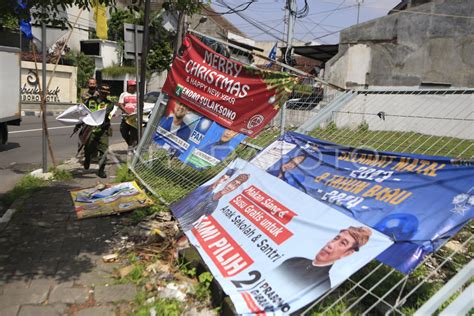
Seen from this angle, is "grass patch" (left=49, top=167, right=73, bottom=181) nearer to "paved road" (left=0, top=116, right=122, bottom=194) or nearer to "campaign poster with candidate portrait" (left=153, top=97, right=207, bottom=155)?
"paved road" (left=0, top=116, right=122, bottom=194)

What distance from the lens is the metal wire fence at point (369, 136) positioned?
3457mm

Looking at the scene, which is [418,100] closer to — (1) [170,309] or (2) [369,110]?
(2) [369,110]

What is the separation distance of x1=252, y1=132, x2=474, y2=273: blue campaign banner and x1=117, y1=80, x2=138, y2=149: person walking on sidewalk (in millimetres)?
5109

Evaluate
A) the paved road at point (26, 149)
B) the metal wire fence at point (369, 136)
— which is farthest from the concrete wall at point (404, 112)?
the paved road at point (26, 149)

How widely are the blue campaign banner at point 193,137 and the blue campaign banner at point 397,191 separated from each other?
144cm

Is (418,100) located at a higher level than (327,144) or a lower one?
higher

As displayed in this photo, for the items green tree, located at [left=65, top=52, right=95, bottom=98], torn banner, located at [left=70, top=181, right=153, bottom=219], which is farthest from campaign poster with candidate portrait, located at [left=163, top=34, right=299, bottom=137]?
green tree, located at [left=65, top=52, right=95, bottom=98]

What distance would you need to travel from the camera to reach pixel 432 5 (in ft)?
44.8

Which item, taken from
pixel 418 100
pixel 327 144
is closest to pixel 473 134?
pixel 418 100

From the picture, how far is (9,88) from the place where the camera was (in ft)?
39.4

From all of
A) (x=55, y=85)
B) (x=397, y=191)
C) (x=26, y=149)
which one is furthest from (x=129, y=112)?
(x=55, y=85)

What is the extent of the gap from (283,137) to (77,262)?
2.47 meters

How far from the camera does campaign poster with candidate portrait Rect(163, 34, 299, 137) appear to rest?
5.05 meters

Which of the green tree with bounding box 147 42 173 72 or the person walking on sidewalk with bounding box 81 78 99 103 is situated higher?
the green tree with bounding box 147 42 173 72
